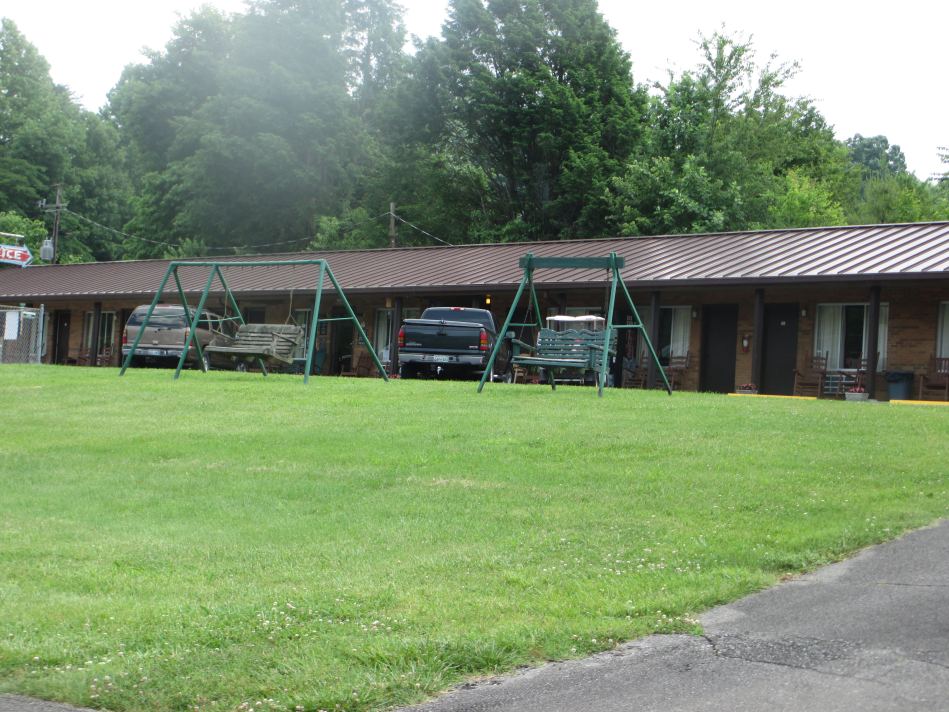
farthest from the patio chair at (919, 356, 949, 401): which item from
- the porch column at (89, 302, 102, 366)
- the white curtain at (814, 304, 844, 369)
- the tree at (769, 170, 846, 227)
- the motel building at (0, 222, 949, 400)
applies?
the tree at (769, 170, 846, 227)

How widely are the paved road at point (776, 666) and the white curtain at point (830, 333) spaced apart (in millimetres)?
18756

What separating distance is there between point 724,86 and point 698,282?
95.6 feet

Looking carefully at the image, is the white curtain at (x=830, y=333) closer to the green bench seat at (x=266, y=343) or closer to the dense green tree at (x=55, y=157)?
the green bench seat at (x=266, y=343)

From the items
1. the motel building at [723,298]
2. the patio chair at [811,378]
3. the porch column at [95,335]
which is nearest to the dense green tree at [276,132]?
the porch column at [95,335]

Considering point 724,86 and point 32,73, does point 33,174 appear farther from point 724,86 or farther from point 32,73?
point 724,86

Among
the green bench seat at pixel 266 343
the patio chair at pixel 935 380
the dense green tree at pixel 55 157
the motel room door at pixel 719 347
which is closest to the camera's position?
the green bench seat at pixel 266 343

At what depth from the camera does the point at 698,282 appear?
76.3 feet

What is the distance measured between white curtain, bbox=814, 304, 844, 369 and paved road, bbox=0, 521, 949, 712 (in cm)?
1877

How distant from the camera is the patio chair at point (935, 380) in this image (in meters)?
21.5

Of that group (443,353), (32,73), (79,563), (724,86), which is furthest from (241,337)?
(32,73)

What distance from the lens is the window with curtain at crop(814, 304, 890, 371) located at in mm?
23312

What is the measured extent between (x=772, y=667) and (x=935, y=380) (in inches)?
742

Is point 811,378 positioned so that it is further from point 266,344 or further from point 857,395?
point 266,344

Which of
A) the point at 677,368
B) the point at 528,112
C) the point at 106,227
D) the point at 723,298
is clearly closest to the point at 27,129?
the point at 106,227
